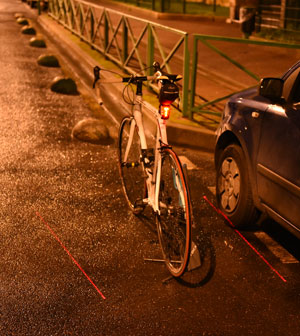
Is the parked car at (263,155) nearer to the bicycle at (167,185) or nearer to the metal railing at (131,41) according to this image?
the bicycle at (167,185)

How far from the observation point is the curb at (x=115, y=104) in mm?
6871

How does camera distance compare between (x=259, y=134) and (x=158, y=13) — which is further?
(x=158, y=13)

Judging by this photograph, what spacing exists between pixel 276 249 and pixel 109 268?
4.34ft

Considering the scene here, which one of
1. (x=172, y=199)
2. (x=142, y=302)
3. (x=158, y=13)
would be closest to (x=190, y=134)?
(x=172, y=199)

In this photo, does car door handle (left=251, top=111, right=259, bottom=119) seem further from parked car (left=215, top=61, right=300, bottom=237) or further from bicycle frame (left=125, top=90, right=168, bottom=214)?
bicycle frame (left=125, top=90, right=168, bottom=214)

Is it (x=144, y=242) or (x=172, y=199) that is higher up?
(x=172, y=199)

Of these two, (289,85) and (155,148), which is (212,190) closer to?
(155,148)

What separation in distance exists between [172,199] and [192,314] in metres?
0.84

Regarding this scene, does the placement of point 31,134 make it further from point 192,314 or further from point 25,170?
point 192,314

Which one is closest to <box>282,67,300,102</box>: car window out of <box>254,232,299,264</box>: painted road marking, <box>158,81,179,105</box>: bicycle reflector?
<box>158,81,179,105</box>: bicycle reflector

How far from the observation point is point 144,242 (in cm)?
432

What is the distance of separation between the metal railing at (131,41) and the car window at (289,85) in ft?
3.29

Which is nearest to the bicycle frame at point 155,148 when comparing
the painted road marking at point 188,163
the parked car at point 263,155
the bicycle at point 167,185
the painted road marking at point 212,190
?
the bicycle at point 167,185

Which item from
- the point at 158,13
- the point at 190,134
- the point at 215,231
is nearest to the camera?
the point at 215,231
